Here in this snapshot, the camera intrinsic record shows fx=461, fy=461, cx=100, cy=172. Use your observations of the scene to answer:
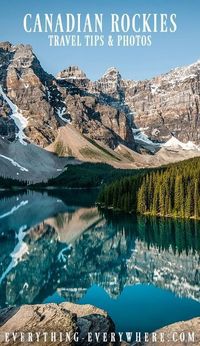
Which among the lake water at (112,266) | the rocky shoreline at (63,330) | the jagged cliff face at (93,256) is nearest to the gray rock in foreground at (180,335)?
the rocky shoreline at (63,330)

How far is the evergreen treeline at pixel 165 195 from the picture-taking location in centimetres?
12362

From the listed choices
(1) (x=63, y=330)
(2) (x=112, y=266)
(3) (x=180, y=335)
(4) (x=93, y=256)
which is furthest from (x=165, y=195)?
(1) (x=63, y=330)

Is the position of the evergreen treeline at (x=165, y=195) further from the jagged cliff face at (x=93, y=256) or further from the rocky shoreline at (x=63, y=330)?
the rocky shoreline at (x=63, y=330)

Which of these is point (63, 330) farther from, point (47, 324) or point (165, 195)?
point (165, 195)

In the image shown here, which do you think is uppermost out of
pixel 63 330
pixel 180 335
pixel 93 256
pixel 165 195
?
pixel 165 195

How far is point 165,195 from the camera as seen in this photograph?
12862 cm

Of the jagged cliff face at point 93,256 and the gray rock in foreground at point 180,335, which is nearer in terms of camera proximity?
the gray rock in foreground at point 180,335

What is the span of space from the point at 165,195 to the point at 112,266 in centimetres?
6150

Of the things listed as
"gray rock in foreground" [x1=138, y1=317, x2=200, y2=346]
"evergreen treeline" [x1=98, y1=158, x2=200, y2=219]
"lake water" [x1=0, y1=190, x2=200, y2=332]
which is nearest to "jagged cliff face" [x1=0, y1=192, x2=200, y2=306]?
"lake water" [x1=0, y1=190, x2=200, y2=332]

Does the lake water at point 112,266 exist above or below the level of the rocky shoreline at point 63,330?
below

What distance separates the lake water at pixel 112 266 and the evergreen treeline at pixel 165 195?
8.40 meters

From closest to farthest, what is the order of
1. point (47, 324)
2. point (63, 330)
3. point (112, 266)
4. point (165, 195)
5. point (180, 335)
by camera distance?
1. point (63, 330)
2. point (47, 324)
3. point (180, 335)
4. point (112, 266)
5. point (165, 195)

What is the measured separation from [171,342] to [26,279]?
3809 centimetres

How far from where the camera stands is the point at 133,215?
13112 cm
